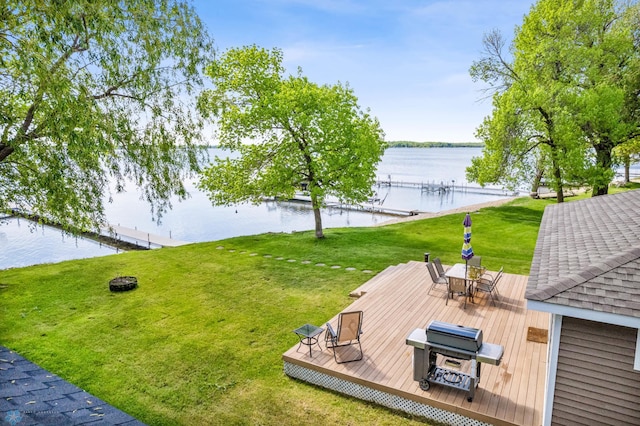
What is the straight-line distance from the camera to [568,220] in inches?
345

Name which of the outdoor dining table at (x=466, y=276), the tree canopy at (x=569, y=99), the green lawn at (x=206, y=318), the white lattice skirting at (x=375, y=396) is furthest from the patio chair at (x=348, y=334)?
the tree canopy at (x=569, y=99)

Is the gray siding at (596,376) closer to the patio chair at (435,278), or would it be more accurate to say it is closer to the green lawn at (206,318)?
the green lawn at (206,318)

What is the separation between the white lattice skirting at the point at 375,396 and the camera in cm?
573

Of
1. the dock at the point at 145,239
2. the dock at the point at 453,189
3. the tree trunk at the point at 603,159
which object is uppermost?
the tree trunk at the point at 603,159

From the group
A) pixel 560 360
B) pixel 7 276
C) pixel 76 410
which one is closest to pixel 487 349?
pixel 560 360

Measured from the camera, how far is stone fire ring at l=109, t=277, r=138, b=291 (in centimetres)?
1237

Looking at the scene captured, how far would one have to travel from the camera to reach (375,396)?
20.8ft

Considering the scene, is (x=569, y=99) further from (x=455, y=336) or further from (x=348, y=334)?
(x=348, y=334)

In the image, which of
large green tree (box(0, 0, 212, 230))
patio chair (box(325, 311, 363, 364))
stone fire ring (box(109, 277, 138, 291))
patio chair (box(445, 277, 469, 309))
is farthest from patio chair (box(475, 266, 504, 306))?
stone fire ring (box(109, 277, 138, 291))

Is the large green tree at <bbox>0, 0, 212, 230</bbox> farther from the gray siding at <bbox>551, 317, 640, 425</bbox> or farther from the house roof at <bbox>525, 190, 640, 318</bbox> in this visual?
the gray siding at <bbox>551, 317, 640, 425</bbox>

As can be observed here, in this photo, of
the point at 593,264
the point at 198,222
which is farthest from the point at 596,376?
the point at 198,222

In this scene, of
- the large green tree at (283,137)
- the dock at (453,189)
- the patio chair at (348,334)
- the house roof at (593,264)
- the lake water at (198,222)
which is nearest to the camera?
the house roof at (593,264)

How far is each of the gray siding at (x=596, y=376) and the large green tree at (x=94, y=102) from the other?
316 inches

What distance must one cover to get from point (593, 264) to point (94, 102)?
28.3 feet
